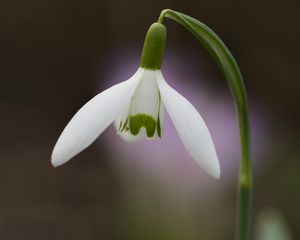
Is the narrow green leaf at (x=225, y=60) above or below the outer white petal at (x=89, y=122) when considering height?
above

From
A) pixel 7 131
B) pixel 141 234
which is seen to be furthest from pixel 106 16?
pixel 141 234

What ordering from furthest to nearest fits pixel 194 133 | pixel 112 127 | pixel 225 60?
pixel 112 127
pixel 225 60
pixel 194 133

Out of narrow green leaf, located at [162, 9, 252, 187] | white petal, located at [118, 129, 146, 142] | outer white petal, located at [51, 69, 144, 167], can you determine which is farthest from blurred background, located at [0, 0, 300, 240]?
outer white petal, located at [51, 69, 144, 167]

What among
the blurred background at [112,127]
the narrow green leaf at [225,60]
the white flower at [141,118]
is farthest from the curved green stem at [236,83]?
the blurred background at [112,127]

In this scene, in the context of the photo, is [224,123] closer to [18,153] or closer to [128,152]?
[128,152]

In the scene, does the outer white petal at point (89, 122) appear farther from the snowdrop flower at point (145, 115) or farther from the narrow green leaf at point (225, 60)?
the narrow green leaf at point (225, 60)

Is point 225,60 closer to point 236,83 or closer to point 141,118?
point 236,83

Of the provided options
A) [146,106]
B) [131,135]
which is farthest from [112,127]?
[146,106]
